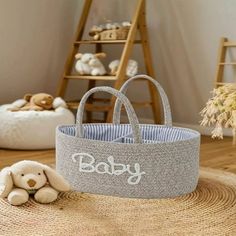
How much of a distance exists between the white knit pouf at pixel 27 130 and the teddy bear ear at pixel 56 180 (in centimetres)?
112

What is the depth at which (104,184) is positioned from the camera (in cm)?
151

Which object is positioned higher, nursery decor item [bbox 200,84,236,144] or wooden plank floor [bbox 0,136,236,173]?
nursery decor item [bbox 200,84,236,144]

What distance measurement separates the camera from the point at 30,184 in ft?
4.75

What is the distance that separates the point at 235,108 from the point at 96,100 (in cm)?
206

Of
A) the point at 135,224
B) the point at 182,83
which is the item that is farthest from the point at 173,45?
the point at 135,224

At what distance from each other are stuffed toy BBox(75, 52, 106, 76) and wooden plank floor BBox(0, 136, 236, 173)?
868 mm

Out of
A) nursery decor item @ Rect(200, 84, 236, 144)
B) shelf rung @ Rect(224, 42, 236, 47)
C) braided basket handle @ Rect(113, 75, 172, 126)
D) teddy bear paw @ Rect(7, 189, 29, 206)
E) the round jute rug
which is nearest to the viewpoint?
the round jute rug

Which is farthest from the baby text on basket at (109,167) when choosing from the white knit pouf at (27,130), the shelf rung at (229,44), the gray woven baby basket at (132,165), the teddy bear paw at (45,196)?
the shelf rung at (229,44)

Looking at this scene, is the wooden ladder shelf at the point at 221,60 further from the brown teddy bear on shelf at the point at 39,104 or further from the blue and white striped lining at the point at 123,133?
the blue and white striped lining at the point at 123,133

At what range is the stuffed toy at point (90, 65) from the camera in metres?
3.21

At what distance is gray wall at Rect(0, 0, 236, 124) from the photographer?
320 cm

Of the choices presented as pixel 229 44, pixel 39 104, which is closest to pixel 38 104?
pixel 39 104

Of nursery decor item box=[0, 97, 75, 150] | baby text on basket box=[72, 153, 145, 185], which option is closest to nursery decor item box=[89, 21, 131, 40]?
nursery decor item box=[0, 97, 75, 150]

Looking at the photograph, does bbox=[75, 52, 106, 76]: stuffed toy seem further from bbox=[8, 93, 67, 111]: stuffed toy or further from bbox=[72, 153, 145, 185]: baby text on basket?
bbox=[72, 153, 145, 185]: baby text on basket
